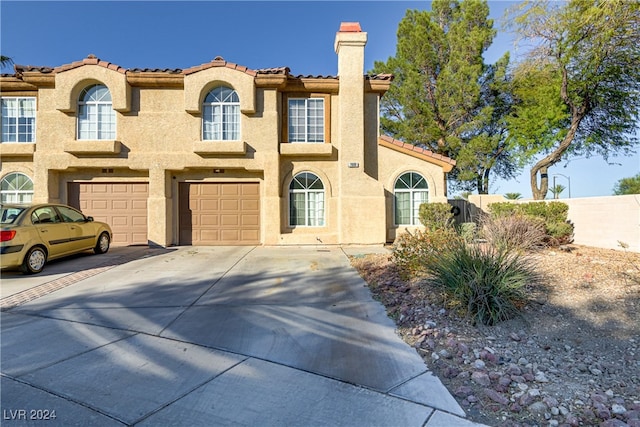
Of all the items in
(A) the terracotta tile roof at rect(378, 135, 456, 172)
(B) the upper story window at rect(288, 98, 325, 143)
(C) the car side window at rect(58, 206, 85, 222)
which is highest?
(B) the upper story window at rect(288, 98, 325, 143)

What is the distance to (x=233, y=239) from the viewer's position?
42.1 feet

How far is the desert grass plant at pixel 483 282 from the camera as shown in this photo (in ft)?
14.8

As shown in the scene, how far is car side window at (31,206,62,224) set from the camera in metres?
8.27

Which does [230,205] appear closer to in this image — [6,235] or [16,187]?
[6,235]

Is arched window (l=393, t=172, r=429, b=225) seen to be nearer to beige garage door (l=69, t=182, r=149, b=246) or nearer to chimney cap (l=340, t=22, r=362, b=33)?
chimney cap (l=340, t=22, r=362, b=33)

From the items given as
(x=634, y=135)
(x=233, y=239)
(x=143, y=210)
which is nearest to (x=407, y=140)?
(x=634, y=135)

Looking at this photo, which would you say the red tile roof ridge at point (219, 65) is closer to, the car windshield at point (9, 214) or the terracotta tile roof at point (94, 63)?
the terracotta tile roof at point (94, 63)

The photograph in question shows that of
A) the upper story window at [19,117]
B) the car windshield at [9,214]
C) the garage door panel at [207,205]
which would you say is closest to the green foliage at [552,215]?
the garage door panel at [207,205]

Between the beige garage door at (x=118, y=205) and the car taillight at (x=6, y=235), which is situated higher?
the beige garage door at (x=118, y=205)

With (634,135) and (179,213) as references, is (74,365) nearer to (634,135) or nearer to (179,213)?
(179,213)

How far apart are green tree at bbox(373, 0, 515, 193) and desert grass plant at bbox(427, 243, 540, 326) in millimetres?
15822

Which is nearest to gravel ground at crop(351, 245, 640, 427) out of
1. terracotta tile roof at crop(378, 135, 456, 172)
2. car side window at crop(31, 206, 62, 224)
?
terracotta tile roof at crop(378, 135, 456, 172)

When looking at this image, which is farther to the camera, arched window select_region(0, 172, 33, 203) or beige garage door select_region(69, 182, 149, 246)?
beige garage door select_region(69, 182, 149, 246)

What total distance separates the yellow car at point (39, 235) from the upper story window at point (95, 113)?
4065mm
